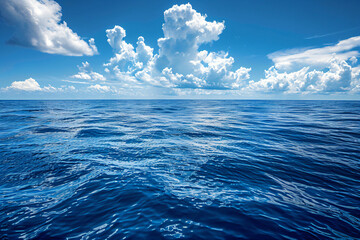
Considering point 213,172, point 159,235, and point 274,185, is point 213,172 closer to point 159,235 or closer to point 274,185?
point 274,185

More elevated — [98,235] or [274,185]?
[98,235]

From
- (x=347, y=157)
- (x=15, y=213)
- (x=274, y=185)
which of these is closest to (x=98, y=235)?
(x=15, y=213)

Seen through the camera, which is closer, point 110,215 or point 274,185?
point 110,215

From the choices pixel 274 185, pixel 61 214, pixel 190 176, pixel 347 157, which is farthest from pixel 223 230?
pixel 347 157

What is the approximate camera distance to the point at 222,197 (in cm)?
521

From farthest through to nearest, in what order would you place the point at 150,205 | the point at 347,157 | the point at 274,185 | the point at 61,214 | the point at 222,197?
1. the point at 347,157
2. the point at 274,185
3. the point at 222,197
4. the point at 150,205
5. the point at 61,214

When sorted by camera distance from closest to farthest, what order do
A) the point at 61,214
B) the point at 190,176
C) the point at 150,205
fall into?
the point at 61,214, the point at 150,205, the point at 190,176

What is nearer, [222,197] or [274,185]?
[222,197]

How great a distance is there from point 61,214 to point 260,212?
5.85 metres

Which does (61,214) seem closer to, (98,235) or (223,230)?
(98,235)

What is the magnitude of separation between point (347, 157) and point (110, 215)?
1245 centimetres

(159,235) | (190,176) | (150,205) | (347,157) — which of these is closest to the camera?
(159,235)

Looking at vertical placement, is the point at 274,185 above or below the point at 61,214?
below

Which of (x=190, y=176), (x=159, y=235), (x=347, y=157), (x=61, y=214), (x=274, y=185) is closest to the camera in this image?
(x=159, y=235)
